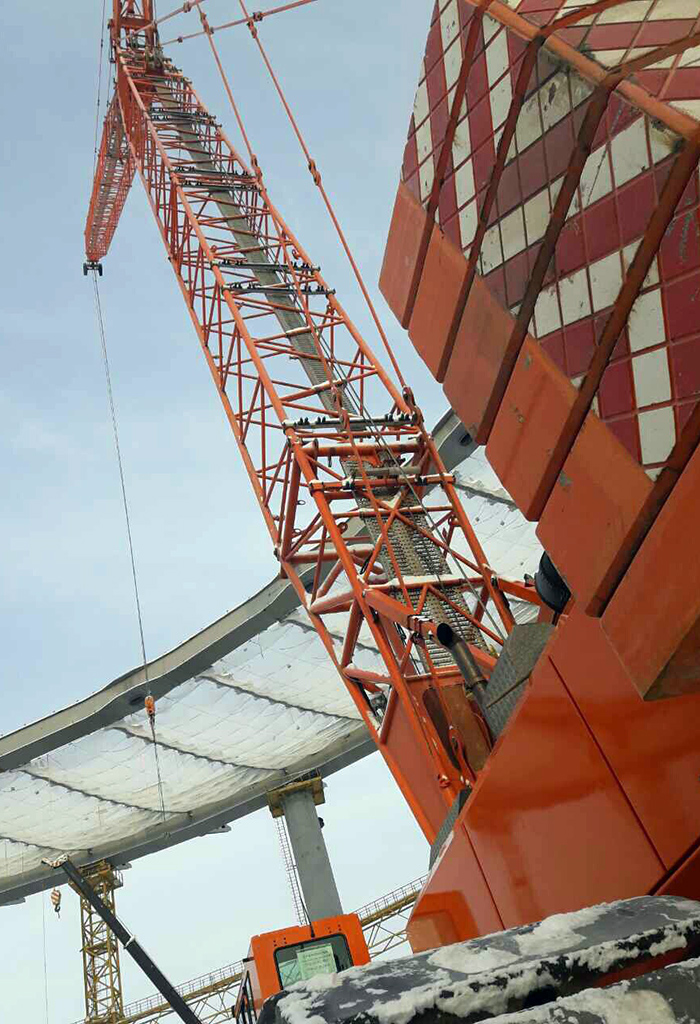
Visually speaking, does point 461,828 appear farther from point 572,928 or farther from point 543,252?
point 543,252

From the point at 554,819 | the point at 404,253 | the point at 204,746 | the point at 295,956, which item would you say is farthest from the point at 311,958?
the point at 204,746

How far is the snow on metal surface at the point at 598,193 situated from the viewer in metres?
3.07

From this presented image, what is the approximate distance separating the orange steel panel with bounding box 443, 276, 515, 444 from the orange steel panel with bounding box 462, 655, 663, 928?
127 cm

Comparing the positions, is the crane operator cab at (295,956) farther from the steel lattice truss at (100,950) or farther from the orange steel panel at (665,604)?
the steel lattice truss at (100,950)

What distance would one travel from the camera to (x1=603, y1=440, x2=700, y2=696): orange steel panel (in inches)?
123

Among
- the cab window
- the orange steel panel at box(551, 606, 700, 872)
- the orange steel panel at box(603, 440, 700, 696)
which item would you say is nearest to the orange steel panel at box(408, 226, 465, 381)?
the orange steel panel at box(551, 606, 700, 872)

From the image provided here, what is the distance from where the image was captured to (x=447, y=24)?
432 centimetres

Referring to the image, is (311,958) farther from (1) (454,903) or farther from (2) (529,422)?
(2) (529,422)

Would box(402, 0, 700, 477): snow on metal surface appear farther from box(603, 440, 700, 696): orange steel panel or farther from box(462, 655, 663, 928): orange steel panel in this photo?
box(462, 655, 663, 928): orange steel panel

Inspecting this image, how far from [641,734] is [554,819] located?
3.10ft

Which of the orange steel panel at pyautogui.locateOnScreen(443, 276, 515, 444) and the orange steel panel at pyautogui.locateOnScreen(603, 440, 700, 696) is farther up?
the orange steel panel at pyautogui.locateOnScreen(443, 276, 515, 444)

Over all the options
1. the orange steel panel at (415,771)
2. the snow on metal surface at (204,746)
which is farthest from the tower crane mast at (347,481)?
the snow on metal surface at (204,746)

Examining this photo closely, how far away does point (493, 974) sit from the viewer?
258 centimetres

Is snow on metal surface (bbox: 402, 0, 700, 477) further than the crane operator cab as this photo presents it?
No
